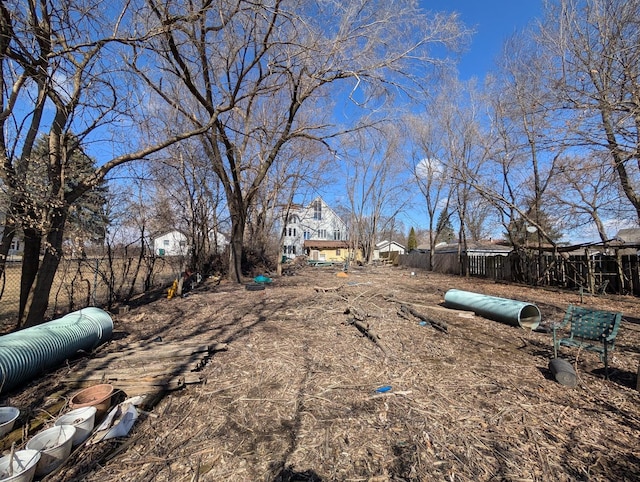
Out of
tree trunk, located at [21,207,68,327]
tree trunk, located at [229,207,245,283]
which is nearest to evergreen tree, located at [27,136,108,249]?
tree trunk, located at [21,207,68,327]

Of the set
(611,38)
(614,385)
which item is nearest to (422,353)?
(614,385)

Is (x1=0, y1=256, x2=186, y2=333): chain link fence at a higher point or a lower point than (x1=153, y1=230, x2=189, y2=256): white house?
lower

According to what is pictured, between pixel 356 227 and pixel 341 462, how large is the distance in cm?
3771

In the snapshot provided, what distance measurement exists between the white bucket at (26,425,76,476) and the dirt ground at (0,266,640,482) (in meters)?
0.10

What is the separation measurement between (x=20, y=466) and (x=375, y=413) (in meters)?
2.89

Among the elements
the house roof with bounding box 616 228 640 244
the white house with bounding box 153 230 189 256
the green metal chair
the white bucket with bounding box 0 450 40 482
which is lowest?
the white bucket with bounding box 0 450 40 482

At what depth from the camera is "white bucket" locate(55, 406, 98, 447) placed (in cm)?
275

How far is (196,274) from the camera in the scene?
13242 mm

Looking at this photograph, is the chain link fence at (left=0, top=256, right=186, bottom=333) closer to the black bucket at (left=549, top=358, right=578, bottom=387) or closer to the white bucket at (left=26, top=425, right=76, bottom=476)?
the white bucket at (left=26, top=425, right=76, bottom=476)

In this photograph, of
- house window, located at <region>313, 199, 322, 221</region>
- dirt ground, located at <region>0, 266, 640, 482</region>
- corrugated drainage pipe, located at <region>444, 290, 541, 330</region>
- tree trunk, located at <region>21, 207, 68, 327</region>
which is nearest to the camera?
dirt ground, located at <region>0, 266, 640, 482</region>

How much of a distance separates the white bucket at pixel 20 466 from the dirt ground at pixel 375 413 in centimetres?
26

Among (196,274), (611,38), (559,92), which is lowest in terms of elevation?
(196,274)

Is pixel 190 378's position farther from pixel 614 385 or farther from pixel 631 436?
pixel 614 385

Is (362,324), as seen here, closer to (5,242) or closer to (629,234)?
(5,242)
